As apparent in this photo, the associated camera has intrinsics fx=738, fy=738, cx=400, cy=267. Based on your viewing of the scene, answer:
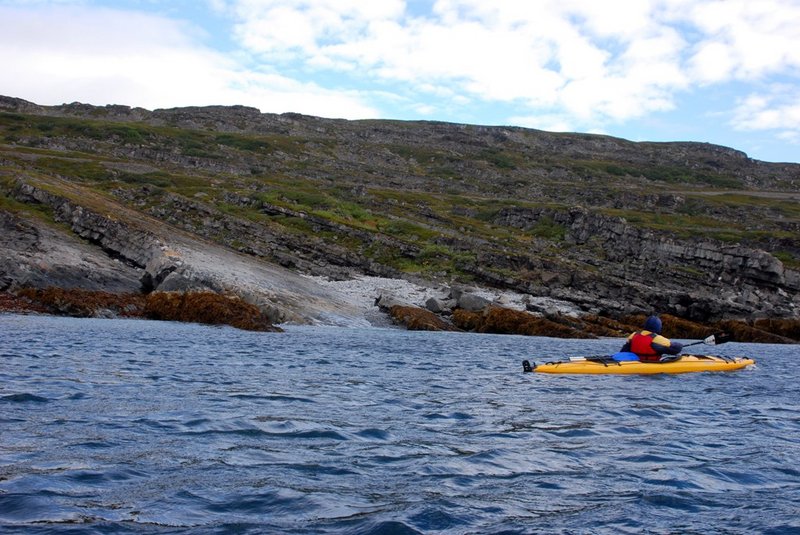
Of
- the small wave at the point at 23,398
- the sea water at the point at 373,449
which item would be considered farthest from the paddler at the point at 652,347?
the small wave at the point at 23,398

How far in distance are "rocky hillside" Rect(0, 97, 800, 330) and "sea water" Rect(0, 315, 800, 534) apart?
73.8 feet

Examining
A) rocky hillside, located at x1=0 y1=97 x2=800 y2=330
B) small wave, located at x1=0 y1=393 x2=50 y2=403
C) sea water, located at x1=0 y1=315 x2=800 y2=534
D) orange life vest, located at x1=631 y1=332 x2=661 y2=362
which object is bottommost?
small wave, located at x1=0 y1=393 x2=50 y2=403

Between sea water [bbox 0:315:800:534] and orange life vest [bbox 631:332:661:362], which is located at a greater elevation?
orange life vest [bbox 631:332:661:362]

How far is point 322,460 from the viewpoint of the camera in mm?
10727

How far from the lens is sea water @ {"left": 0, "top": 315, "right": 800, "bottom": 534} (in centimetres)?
823

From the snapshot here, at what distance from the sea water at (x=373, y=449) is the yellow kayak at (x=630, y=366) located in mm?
908

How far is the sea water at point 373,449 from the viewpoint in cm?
823

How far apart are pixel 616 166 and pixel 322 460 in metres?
156

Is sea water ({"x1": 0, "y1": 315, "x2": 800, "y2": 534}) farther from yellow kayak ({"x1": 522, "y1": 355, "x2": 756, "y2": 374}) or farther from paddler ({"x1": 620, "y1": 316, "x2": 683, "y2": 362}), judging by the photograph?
paddler ({"x1": 620, "y1": 316, "x2": 683, "y2": 362})

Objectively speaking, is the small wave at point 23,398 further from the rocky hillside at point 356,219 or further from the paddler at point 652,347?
the rocky hillside at point 356,219

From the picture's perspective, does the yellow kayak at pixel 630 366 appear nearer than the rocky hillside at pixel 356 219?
Yes

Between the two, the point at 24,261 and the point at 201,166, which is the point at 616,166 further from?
the point at 24,261

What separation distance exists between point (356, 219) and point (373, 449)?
71.9 m

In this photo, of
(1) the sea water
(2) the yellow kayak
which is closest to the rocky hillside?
(2) the yellow kayak
